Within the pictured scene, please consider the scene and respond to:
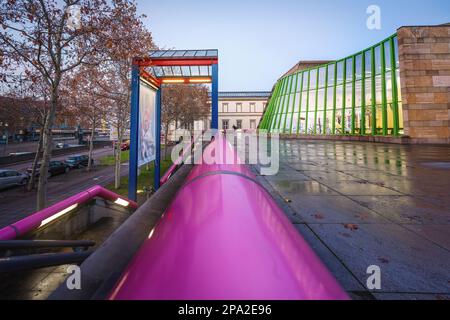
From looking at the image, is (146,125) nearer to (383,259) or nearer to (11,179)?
(383,259)

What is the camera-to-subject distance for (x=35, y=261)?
2982 mm

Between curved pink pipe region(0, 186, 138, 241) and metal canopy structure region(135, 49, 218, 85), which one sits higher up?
metal canopy structure region(135, 49, 218, 85)

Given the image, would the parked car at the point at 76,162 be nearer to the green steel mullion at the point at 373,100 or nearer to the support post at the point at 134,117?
the support post at the point at 134,117

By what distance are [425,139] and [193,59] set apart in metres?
18.1

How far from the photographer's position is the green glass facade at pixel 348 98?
18.6m

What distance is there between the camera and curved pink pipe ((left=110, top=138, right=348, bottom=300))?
0.61 m

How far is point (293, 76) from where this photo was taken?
111ft

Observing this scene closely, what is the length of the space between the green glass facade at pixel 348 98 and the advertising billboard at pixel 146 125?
61.7 ft

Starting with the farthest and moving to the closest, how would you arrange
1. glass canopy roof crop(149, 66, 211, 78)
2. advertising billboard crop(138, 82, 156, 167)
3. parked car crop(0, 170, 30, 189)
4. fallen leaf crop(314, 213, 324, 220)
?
parked car crop(0, 170, 30, 189)
glass canopy roof crop(149, 66, 211, 78)
advertising billboard crop(138, 82, 156, 167)
fallen leaf crop(314, 213, 324, 220)

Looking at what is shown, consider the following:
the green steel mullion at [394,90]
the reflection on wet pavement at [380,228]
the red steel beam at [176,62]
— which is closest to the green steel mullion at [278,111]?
the green steel mullion at [394,90]

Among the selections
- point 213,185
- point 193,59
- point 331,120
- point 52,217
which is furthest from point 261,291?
point 331,120

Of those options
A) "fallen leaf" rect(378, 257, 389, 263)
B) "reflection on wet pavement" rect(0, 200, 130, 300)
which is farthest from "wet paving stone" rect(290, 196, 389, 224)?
"reflection on wet pavement" rect(0, 200, 130, 300)

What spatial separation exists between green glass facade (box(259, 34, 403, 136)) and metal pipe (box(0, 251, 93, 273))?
21.7 metres

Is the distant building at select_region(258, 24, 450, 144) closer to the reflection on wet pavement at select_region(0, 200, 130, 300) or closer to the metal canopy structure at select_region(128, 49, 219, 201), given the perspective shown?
the metal canopy structure at select_region(128, 49, 219, 201)
